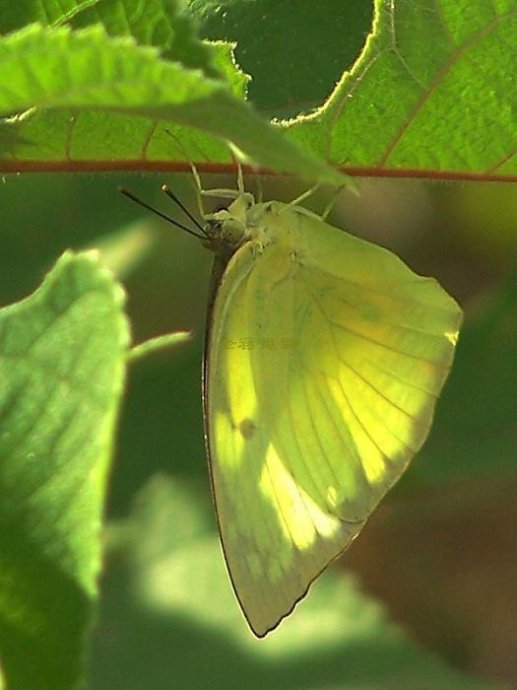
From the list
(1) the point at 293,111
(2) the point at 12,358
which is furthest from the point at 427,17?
(2) the point at 12,358

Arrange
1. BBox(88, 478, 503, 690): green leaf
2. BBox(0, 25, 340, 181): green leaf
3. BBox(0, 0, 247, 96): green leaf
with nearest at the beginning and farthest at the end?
BBox(0, 25, 340, 181): green leaf
BBox(0, 0, 247, 96): green leaf
BBox(88, 478, 503, 690): green leaf

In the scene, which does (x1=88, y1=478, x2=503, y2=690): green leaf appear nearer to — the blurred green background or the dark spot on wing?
the blurred green background

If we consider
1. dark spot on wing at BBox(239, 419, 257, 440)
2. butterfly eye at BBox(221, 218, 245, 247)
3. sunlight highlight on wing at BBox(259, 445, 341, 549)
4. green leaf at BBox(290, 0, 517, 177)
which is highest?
green leaf at BBox(290, 0, 517, 177)

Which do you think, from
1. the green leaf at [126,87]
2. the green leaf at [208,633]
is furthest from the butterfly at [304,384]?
the green leaf at [126,87]

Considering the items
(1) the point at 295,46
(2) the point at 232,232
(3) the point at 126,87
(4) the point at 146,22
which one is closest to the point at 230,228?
(2) the point at 232,232

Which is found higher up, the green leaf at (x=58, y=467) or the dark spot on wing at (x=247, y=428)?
the green leaf at (x=58, y=467)

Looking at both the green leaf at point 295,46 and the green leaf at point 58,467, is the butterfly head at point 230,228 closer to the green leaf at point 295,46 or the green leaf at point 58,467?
the green leaf at point 295,46

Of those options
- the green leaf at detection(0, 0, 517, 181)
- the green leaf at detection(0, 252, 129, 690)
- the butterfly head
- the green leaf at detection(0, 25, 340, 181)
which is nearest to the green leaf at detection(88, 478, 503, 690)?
the butterfly head
